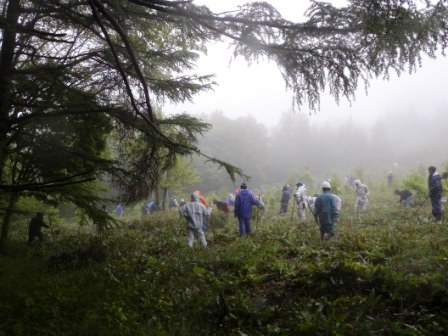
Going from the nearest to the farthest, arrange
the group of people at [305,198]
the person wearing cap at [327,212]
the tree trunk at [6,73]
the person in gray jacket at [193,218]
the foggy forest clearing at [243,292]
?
the foggy forest clearing at [243,292] → the tree trunk at [6,73] → the person wearing cap at [327,212] → the person in gray jacket at [193,218] → the group of people at [305,198]

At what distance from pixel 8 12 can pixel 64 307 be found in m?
5.27

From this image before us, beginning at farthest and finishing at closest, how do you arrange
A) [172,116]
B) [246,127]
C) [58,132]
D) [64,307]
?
[246,127] < [172,116] < [58,132] < [64,307]

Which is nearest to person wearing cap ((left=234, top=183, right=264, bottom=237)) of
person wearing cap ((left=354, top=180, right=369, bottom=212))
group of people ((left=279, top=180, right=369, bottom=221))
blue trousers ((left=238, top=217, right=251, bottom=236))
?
blue trousers ((left=238, top=217, right=251, bottom=236))

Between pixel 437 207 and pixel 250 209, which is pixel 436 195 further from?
pixel 250 209

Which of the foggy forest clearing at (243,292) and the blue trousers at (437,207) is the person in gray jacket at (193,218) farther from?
the blue trousers at (437,207)

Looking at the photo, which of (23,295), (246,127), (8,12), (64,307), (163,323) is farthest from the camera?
(246,127)

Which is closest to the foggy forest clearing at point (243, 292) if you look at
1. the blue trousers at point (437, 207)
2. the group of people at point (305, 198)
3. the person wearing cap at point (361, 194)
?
the blue trousers at point (437, 207)

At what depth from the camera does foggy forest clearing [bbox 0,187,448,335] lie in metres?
4.90

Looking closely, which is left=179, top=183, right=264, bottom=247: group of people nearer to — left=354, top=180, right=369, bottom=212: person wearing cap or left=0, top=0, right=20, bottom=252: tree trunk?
left=0, top=0, right=20, bottom=252: tree trunk

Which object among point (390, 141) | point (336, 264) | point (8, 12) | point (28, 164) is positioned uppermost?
point (390, 141)

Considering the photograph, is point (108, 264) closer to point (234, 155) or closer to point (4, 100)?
point (4, 100)

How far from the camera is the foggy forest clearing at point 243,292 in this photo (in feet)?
16.1

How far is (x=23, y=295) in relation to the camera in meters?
6.52

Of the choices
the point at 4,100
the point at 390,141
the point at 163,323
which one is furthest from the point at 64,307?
the point at 390,141
